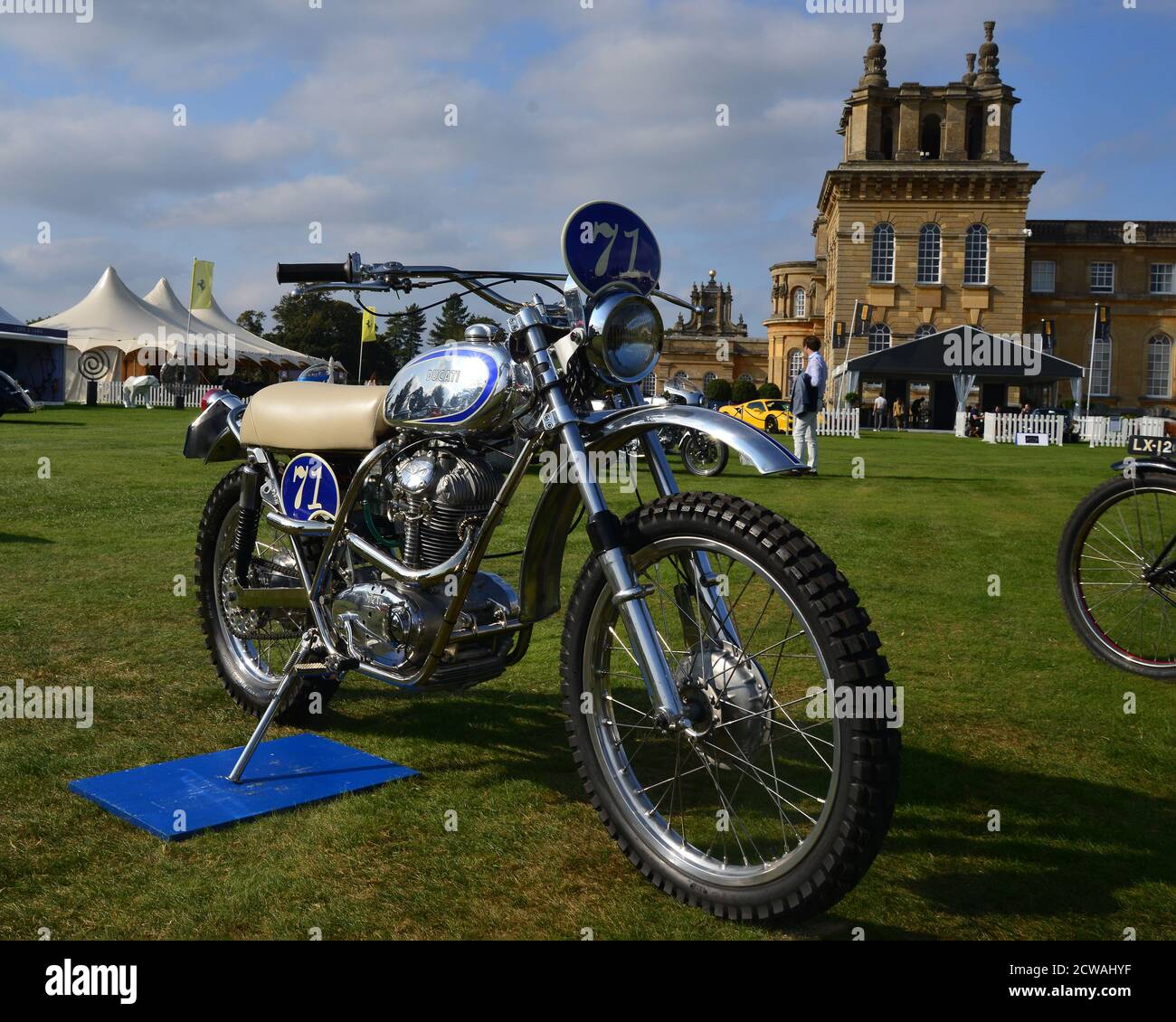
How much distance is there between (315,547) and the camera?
4152 mm

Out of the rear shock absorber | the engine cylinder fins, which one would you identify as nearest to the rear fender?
the rear shock absorber

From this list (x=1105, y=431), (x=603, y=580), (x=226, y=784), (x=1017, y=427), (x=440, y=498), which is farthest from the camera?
(x=1105, y=431)

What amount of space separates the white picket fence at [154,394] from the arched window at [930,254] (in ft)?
143

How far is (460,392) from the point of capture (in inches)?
131

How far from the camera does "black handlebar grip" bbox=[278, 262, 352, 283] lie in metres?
3.63

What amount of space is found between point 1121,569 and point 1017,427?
34188 mm

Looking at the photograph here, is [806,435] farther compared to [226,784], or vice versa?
[806,435]

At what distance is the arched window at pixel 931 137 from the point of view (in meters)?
72.6

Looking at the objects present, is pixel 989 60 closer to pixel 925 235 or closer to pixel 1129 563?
pixel 925 235

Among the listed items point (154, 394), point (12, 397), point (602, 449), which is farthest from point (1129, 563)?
point (154, 394)

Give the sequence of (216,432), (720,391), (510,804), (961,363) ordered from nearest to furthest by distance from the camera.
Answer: (510,804)
(216,432)
(961,363)
(720,391)

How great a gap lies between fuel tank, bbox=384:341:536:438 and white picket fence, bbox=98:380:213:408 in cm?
4071

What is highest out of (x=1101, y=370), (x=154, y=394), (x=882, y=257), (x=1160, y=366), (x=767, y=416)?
(x=882, y=257)

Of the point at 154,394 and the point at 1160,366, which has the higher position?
the point at 1160,366
